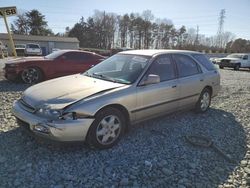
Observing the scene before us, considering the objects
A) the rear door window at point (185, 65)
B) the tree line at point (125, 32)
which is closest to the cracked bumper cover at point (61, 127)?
the rear door window at point (185, 65)

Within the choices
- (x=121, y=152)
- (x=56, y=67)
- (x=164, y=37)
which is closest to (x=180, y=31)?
(x=164, y=37)

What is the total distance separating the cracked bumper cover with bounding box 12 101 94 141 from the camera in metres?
3.08

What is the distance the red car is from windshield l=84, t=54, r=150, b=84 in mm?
4190

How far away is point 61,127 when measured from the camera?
10.1ft

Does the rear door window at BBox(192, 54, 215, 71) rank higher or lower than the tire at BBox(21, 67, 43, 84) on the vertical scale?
higher

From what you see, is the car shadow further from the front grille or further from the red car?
the red car

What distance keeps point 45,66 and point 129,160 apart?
6126 millimetres

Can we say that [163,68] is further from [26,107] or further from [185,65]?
[26,107]

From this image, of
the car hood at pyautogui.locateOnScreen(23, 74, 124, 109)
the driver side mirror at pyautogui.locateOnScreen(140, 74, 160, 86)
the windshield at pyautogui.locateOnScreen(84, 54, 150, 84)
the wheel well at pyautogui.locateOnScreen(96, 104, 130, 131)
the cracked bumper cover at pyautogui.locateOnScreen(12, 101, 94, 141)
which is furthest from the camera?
the windshield at pyautogui.locateOnScreen(84, 54, 150, 84)

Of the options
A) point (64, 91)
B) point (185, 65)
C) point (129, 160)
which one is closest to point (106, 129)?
point (129, 160)

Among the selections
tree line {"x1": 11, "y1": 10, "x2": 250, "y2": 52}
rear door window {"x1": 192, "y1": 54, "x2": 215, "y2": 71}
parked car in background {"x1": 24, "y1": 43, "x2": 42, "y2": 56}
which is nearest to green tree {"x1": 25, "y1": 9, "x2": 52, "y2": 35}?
tree line {"x1": 11, "y1": 10, "x2": 250, "y2": 52}

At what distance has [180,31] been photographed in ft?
240

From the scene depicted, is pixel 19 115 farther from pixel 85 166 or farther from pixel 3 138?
pixel 85 166

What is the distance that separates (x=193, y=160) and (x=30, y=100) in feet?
8.68
